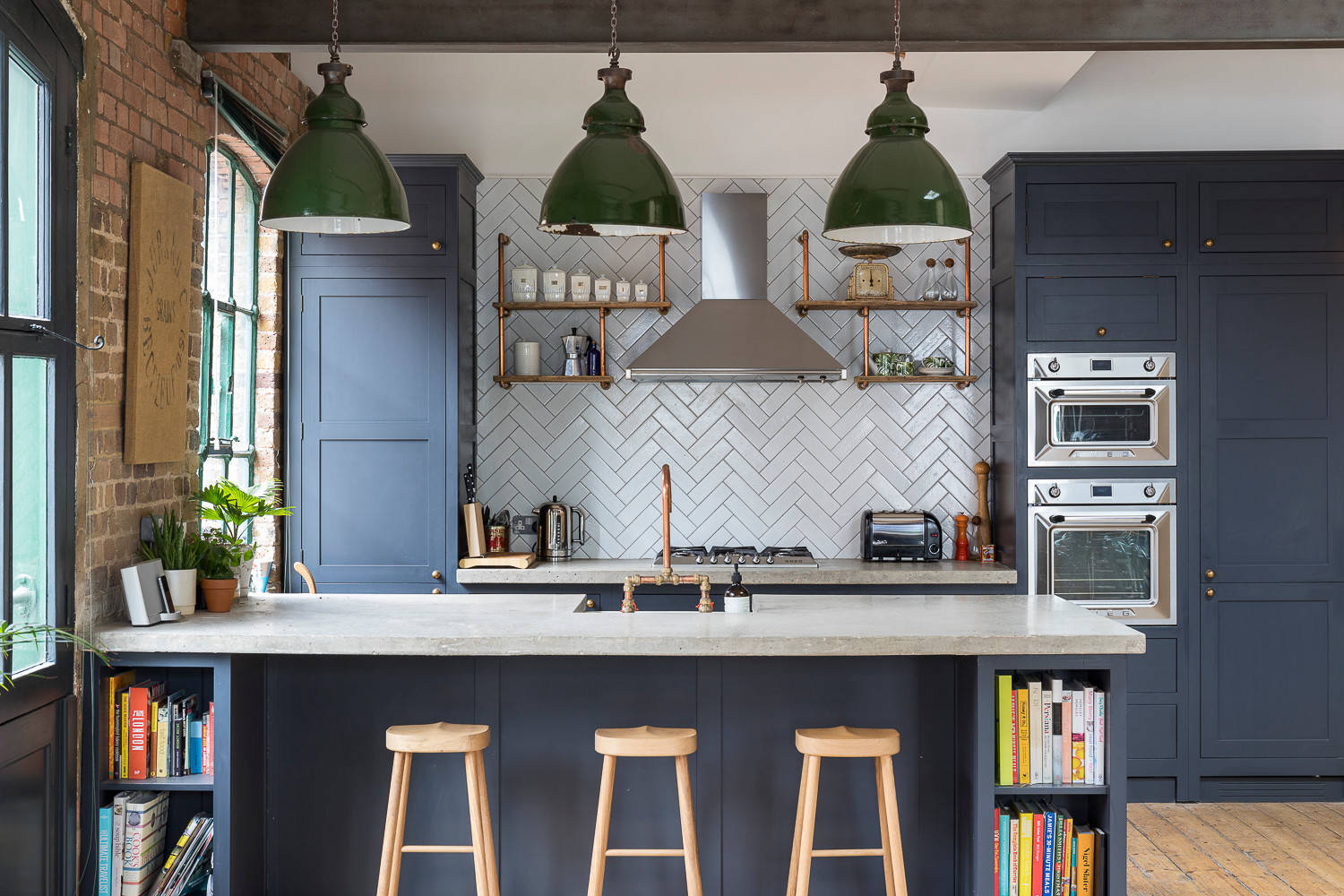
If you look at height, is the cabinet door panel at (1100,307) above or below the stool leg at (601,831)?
above

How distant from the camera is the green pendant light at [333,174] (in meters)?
2.61

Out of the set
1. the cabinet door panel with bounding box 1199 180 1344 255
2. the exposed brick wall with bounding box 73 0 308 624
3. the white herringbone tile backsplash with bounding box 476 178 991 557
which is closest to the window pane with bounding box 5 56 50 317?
the exposed brick wall with bounding box 73 0 308 624

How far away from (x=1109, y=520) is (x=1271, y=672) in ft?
3.17

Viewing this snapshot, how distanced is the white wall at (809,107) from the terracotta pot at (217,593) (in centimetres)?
268

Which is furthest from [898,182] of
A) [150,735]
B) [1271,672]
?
[1271,672]

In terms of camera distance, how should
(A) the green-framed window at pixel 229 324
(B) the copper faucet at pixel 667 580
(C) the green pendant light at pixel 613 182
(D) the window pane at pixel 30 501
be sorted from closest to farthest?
1. (C) the green pendant light at pixel 613 182
2. (D) the window pane at pixel 30 501
3. (B) the copper faucet at pixel 667 580
4. (A) the green-framed window at pixel 229 324

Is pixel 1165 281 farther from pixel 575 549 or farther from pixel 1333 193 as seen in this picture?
pixel 575 549

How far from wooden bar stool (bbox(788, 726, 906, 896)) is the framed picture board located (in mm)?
2155

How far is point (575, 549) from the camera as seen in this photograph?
17.5 feet

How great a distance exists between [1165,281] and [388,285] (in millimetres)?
3476

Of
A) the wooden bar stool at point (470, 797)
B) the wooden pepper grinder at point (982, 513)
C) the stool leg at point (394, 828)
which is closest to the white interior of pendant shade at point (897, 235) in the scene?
the wooden bar stool at point (470, 797)

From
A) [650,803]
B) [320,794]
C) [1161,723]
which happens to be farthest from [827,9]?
[1161,723]

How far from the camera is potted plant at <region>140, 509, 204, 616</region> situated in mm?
3217

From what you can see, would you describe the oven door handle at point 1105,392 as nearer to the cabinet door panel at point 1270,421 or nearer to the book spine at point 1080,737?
the cabinet door panel at point 1270,421
